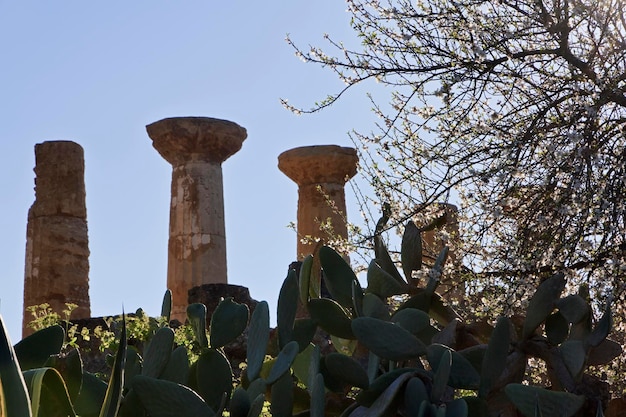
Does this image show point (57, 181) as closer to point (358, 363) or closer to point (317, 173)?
point (317, 173)

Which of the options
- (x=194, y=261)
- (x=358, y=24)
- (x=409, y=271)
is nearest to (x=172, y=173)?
(x=194, y=261)

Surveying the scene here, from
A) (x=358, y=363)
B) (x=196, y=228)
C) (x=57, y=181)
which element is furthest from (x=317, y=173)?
(x=358, y=363)

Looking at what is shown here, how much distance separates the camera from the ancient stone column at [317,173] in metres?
16.2

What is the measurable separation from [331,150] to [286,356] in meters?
14.3

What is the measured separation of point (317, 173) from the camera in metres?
16.3

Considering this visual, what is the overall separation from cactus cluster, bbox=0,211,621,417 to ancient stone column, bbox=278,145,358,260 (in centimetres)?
1368

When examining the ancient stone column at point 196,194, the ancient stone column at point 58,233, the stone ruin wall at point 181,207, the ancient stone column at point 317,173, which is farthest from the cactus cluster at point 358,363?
the ancient stone column at point 317,173

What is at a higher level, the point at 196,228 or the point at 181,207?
the point at 181,207

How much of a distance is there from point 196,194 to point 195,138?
2.83 feet

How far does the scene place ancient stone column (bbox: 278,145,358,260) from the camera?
1616 cm

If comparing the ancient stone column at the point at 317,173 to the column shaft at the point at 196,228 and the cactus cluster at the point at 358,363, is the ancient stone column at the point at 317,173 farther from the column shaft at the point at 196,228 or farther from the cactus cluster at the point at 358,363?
the cactus cluster at the point at 358,363

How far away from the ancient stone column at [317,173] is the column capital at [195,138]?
0.90 meters

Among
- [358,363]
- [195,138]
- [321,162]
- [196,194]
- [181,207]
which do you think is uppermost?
[195,138]

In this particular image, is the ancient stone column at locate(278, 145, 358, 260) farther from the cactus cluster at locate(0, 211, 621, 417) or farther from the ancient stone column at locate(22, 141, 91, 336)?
the cactus cluster at locate(0, 211, 621, 417)
